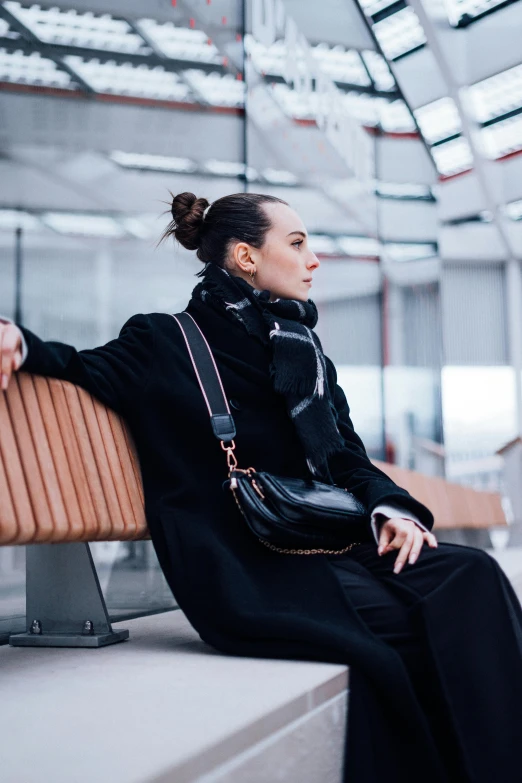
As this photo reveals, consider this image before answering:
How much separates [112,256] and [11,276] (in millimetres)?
710

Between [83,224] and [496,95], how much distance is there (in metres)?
11.2

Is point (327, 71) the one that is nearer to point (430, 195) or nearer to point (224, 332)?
point (430, 195)

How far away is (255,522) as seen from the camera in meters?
1.93

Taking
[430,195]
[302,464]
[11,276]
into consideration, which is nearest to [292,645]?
[302,464]

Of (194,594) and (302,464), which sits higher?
(302,464)

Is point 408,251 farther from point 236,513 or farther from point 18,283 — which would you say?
point 236,513

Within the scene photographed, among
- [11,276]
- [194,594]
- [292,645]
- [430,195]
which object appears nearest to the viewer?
[292,645]

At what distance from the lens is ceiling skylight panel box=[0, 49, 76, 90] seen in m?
3.08

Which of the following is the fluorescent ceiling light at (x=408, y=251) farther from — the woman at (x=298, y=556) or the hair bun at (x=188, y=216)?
the woman at (x=298, y=556)

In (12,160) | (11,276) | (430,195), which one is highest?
(430,195)

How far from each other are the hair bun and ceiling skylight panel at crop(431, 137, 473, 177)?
12352 millimetres

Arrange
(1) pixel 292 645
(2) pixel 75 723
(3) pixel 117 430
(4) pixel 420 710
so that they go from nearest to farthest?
(2) pixel 75 723 → (4) pixel 420 710 → (1) pixel 292 645 → (3) pixel 117 430

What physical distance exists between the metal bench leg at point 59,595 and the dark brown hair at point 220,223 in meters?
0.89

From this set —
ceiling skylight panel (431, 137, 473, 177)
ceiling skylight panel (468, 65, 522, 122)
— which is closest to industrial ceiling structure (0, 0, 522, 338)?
ceiling skylight panel (468, 65, 522, 122)
